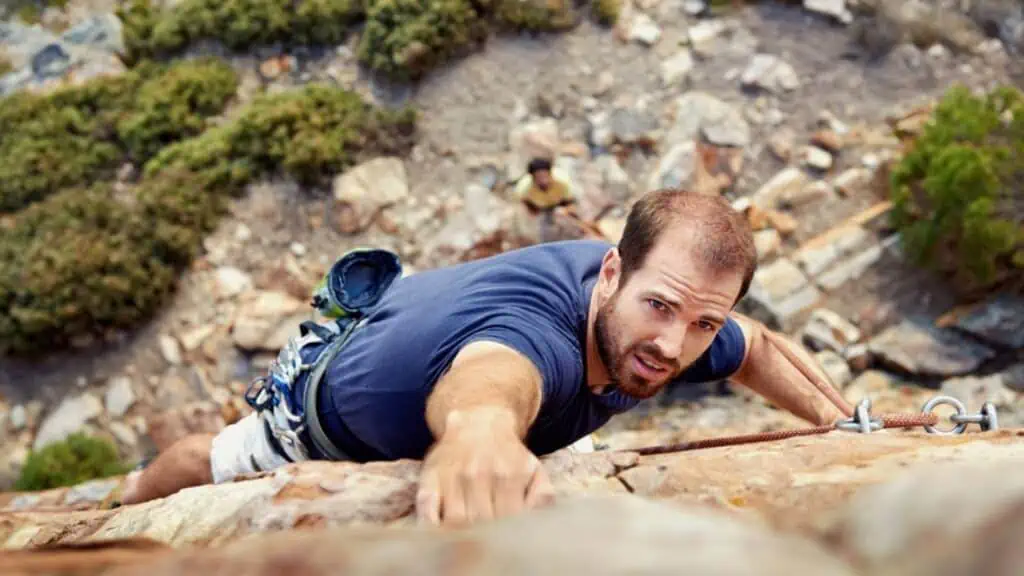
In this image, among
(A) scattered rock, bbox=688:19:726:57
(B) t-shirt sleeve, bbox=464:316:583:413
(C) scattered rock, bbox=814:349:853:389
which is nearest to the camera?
(B) t-shirt sleeve, bbox=464:316:583:413

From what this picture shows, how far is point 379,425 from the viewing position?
208 cm

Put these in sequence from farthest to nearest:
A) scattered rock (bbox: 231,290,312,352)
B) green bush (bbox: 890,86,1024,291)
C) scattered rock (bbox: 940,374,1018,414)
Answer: scattered rock (bbox: 231,290,312,352) < green bush (bbox: 890,86,1024,291) < scattered rock (bbox: 940,374,1018,414)

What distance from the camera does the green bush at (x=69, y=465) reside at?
5.81 meters

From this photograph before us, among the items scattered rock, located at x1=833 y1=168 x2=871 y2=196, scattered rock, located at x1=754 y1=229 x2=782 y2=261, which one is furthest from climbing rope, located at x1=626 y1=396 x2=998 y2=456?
scattered rock, located at x1=833 y1=168 x2=871 y2=196

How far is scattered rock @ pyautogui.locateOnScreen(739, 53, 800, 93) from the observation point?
715 centimetres

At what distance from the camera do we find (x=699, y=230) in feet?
7.06

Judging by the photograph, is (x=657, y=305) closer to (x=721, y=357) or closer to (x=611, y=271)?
(x=611, y=271)

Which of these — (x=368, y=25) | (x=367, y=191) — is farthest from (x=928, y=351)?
(x=368, y=25)

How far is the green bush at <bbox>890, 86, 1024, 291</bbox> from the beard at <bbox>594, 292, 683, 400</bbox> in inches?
165

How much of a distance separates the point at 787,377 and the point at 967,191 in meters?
3.61

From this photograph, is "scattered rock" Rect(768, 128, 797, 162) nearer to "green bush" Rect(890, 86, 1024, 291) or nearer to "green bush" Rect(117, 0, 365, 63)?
"green bush" Rect(890, 86, 1024, 291)

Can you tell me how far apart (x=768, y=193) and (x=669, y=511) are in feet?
19.7

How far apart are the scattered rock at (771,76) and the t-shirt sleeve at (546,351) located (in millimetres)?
5730

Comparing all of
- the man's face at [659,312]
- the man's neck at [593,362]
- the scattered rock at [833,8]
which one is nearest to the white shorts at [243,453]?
the man's neck at [593,362]
